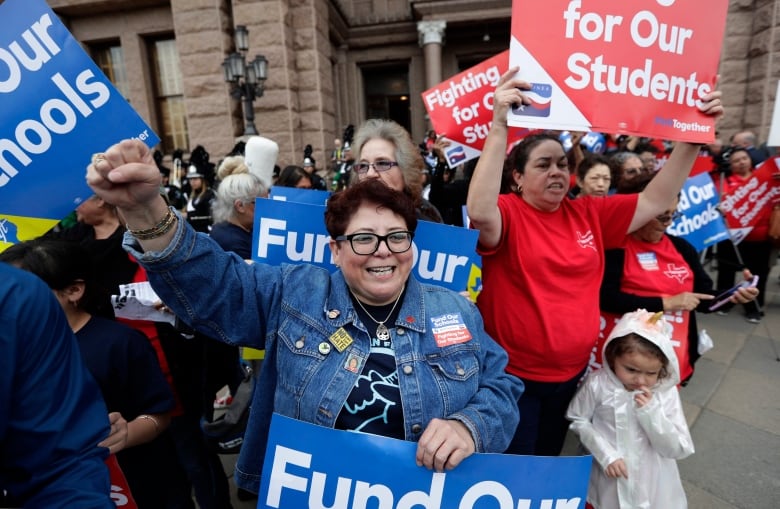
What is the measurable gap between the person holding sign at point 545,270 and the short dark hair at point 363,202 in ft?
1.56

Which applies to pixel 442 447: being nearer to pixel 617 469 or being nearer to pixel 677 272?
pixel 617 469

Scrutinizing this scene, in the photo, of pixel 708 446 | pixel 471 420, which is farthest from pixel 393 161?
pixel 708 446

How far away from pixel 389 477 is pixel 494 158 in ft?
3.64

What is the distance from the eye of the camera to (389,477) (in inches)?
44.3

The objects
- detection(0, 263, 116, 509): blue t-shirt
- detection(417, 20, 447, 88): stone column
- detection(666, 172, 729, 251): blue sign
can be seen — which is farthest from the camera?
detection(417, 20, 447, 88): stone column

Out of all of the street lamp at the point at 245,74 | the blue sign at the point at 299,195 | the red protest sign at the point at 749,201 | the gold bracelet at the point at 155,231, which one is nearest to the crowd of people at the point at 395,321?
the gold bracelet at the point at 155,231

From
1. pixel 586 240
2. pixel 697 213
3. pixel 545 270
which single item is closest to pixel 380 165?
pixel 545 270

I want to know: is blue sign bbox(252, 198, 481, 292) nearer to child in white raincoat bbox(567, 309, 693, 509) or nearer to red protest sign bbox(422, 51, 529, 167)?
child in white raincoat bbox(567, 309, 693, 509)

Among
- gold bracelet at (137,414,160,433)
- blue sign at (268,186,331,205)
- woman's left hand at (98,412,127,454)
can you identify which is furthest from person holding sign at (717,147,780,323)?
woman's left hand at (98,412,127,454)

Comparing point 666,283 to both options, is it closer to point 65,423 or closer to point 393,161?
point 393,161

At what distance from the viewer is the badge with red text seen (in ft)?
4.22

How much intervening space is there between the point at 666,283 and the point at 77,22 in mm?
12605

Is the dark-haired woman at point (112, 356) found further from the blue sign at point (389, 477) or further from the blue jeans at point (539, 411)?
the blue jeans at point (539, 411)

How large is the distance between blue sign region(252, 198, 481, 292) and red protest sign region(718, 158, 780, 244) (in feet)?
13.3
